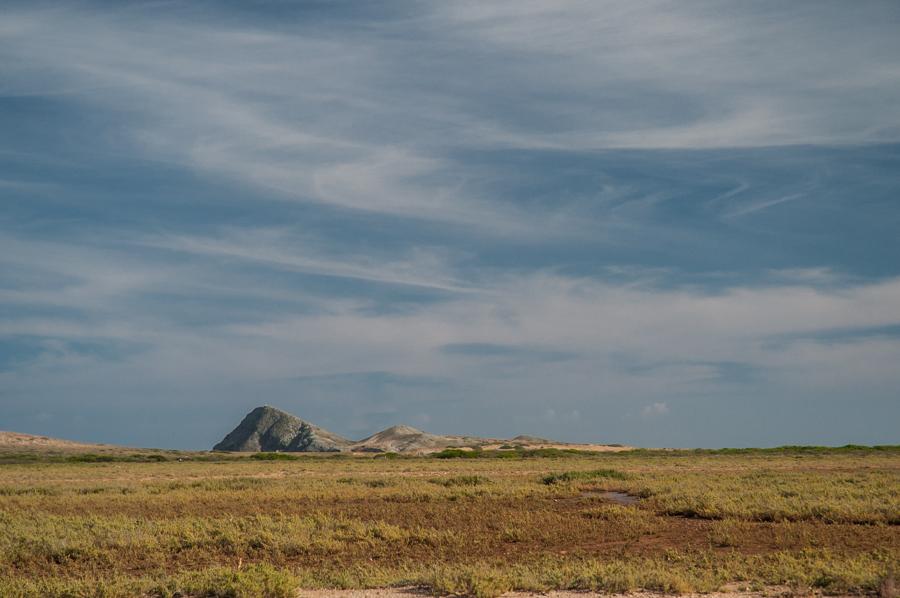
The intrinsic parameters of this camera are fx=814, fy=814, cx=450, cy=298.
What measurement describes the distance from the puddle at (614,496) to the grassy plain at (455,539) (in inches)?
11.6

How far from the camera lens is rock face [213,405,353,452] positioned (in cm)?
11832

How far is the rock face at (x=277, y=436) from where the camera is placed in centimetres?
11832

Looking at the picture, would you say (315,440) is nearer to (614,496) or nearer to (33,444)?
(33,444)

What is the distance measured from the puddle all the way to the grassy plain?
293 millimetres

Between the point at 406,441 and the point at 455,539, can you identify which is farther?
the point at 406,441

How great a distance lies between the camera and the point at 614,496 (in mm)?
30797

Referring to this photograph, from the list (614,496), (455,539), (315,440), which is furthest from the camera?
(315,440)

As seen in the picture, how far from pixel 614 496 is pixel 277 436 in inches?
3919

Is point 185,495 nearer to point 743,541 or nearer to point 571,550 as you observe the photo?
point 571,550

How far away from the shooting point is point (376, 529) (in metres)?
20.6

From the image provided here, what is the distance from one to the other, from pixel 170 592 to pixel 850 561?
1207 centimetres

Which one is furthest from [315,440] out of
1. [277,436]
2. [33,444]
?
[33,444]

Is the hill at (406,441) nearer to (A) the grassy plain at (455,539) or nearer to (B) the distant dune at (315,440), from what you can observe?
(B) the distant dune at (315,440)

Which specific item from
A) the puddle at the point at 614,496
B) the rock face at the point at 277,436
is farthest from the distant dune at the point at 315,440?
the puddle at the point at 614,496
